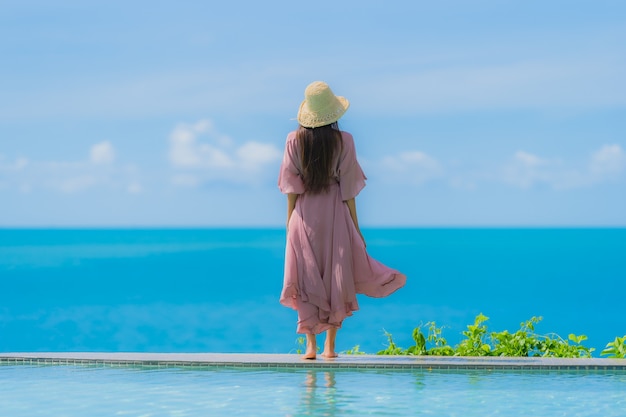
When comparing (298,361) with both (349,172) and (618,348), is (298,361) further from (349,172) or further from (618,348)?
(618,348)

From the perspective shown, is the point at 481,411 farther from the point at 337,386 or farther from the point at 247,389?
the point at 247,389

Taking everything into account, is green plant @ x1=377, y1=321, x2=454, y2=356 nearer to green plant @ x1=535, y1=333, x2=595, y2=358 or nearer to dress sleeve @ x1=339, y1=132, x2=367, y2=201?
green plant @ x1=535, y1=333, x2=595, y2=358

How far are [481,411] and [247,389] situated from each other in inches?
51.3

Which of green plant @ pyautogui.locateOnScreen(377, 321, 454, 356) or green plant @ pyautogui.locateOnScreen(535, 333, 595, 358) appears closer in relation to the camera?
green plant @ pyautogui.locateOnScreen(535, 333, 595, 358)

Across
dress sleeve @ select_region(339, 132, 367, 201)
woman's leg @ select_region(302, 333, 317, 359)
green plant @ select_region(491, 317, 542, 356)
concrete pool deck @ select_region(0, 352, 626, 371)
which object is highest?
dress sleeve @ select_region(339, 132, 367, 201)

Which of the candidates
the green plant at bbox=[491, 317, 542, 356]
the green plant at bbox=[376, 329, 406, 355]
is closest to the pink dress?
the green plant at bbox=[376, 329, 406, 355]

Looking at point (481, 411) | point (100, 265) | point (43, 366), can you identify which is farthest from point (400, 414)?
point (100, 265)

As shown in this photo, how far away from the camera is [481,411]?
5.51m

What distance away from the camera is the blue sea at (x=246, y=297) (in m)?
24.9

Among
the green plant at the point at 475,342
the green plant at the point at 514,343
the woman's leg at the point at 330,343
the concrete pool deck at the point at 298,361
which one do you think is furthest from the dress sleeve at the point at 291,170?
the green plant at the point at 514,343

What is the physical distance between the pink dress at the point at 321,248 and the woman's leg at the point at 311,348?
Answer: 0.14 feet

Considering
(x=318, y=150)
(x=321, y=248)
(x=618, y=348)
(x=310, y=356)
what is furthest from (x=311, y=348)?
(x=618, y=348)

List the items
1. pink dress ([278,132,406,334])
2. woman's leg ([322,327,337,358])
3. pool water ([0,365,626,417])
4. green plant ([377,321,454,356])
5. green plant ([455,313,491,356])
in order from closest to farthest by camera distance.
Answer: pool water ([0,365,626,417])
pink dress ([278,132,406,334])
woman's leg ([322,327,337,358])
green plant ([455,313,491,356])
green plant ([377,321,454,356])

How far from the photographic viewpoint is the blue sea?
24.9 meters
